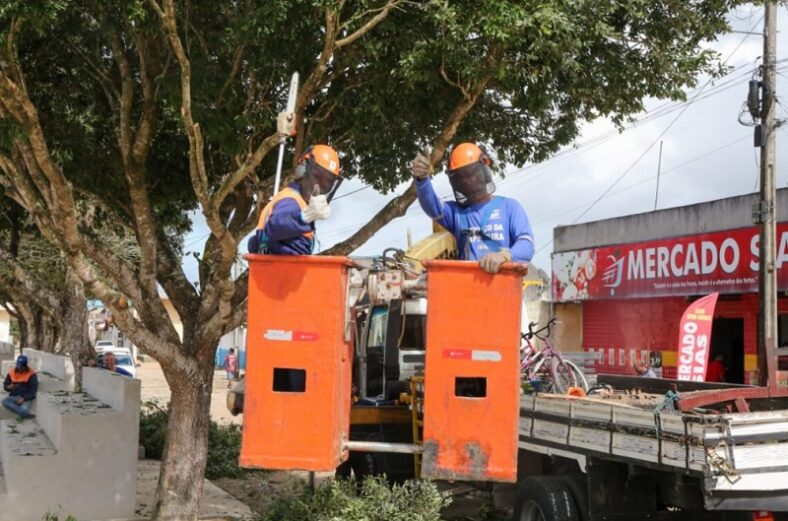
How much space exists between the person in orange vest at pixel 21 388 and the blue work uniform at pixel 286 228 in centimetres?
1000

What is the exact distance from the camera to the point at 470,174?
6.59m

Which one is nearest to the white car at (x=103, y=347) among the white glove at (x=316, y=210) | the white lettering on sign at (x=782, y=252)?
the white lettering on sign at (x=782, y=252)

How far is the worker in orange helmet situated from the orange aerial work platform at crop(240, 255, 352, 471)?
1.19 m

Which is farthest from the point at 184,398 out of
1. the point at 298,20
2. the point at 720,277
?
the point at 720,277

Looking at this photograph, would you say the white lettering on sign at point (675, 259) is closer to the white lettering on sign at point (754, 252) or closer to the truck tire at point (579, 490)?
the white lettering on sign at point (754, 252)

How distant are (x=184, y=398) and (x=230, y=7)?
13.4 ft

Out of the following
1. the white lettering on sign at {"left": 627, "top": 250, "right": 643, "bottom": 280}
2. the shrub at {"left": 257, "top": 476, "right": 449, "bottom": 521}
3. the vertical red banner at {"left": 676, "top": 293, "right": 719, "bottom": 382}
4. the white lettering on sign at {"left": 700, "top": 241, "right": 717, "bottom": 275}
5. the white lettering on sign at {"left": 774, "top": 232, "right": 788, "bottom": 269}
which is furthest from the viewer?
the white lettering on sign at {"left": 627, "top": 250, "right": 643, "bottom": 280}

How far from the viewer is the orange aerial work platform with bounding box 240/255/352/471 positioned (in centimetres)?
575

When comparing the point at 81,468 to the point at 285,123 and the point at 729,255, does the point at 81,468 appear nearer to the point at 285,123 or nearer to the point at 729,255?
the point at 285,123

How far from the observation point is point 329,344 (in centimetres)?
575

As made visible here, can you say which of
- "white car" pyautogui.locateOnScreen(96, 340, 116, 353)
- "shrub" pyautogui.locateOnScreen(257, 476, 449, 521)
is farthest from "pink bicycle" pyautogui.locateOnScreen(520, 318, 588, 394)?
"white car" pyautogui.locateOnScreen(96, 340, 116, 353)

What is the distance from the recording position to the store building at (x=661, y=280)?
20.0 m

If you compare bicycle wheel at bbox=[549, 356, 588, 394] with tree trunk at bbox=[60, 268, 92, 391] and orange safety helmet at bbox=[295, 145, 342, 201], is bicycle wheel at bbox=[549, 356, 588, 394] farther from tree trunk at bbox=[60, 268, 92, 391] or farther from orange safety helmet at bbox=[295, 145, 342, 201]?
tree trunk at bbox=[60, 268, 92, 391]

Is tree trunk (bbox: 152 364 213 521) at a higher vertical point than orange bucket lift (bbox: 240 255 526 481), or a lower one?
lower
